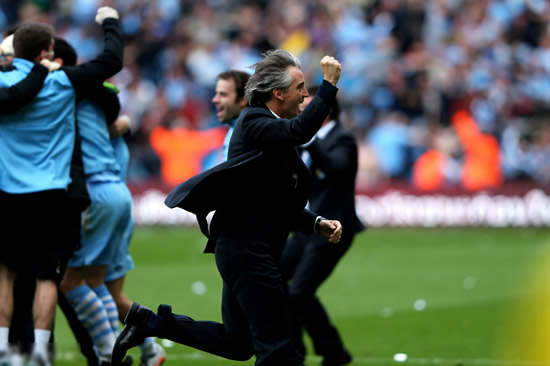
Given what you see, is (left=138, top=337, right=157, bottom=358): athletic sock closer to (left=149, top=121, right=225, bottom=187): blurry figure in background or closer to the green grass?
the green grass

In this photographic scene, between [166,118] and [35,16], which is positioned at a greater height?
[35,16]

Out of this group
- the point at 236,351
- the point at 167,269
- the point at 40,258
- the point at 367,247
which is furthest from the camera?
the point at 367,247

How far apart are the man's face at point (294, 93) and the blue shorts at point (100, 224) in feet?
6.68

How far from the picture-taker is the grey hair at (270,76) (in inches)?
229

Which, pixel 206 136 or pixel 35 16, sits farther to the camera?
pixel 35 16

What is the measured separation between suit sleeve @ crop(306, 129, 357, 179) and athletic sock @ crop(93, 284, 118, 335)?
190 cm

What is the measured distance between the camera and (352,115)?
22094 mm

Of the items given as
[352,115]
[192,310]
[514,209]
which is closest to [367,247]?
[514,209]

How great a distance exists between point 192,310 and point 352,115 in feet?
38.2

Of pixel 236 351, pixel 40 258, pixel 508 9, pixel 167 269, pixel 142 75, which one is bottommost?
pixel 236 351

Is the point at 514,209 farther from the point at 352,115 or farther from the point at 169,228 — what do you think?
the point at 169,228

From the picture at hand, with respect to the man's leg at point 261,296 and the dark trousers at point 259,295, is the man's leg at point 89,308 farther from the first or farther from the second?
the man's leg at point 261,296

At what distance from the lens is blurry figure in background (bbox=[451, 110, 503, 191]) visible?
66.7ft

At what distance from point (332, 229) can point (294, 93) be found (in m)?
0.87
